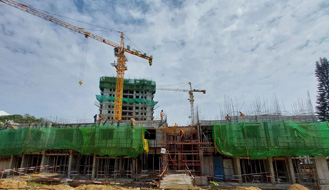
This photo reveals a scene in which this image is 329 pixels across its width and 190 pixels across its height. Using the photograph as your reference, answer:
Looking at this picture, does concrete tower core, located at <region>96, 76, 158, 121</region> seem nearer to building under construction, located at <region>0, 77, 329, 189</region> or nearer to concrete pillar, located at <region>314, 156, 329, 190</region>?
building under construction, located at <region>0, 77, 329, 189</region>

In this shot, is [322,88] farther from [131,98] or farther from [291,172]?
[131,98]

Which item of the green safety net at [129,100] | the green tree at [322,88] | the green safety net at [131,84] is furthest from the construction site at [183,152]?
the green safety net at [131,84]

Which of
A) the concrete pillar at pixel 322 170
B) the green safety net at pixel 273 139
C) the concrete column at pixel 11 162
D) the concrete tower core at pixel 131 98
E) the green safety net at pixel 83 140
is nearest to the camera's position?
the concrete pillar at pixel 322 170

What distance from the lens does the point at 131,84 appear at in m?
74.9

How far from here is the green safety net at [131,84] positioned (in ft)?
236

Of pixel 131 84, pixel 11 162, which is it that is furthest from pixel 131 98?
pixel 11 162

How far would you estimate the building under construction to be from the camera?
1672 cm

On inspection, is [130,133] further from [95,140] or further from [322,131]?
[322,131]

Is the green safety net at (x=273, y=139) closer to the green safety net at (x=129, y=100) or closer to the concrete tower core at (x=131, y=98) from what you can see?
the concrete tower core at (x=131, y=98)

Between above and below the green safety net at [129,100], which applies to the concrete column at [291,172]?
below

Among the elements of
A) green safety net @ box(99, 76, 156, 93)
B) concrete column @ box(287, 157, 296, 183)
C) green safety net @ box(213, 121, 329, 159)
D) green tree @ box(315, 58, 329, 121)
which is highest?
green safety net @ box(99, 76, 156, 93)

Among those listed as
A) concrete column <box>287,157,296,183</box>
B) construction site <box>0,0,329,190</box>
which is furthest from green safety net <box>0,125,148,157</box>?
concrete column <box>287,157,296,183</box>

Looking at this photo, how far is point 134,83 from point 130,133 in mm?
56839

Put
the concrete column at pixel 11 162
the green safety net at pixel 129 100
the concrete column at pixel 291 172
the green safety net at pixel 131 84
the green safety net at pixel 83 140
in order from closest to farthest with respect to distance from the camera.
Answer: the concrete column at pixel 291 172, the green safety net at pixel 83 140, the concrete column at pixel 11 162, the green safety net at pixel 129 100, the green safety net at pixel 131 84
